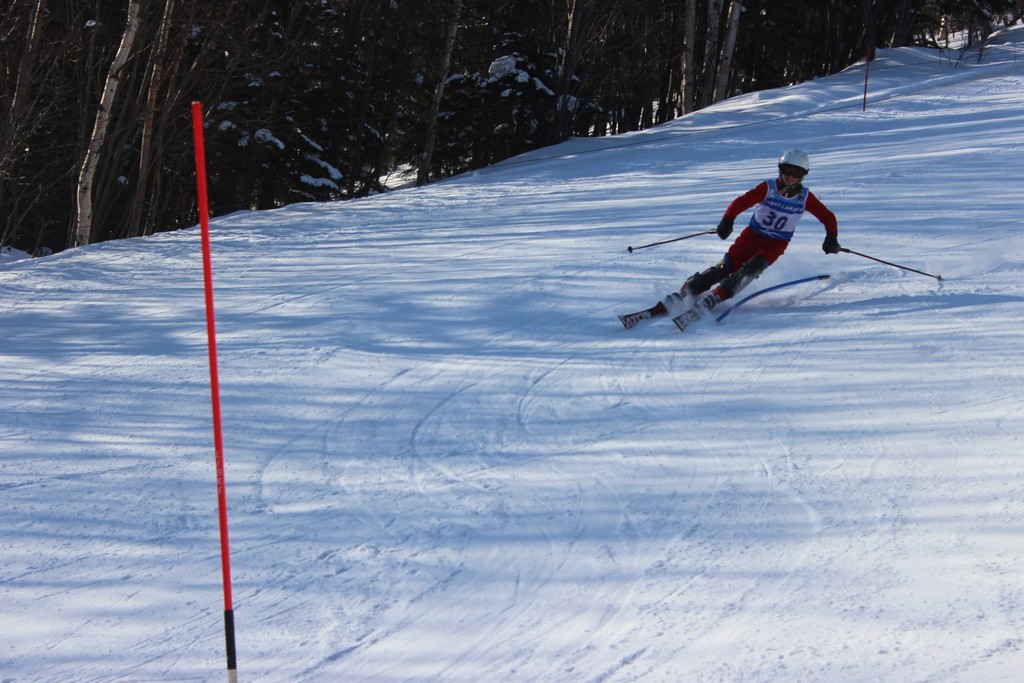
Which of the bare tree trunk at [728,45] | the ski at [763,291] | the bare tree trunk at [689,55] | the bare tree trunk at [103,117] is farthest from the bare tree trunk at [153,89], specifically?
the bare tree trunk at [689,55]

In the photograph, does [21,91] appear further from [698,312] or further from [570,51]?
[698,312]

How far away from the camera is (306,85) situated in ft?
74.6

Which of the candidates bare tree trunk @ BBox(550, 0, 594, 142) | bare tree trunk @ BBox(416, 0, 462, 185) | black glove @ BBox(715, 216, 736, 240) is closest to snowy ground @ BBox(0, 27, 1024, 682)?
black glove @ BBox(715, 216, 736, 240)

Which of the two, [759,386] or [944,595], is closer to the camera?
[944,595]

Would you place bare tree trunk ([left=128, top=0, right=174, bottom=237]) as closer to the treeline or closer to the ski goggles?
the treeline

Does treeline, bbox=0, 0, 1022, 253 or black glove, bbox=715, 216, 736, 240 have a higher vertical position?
treeline, bbox=0, 0, 1022, 253

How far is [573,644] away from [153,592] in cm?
191

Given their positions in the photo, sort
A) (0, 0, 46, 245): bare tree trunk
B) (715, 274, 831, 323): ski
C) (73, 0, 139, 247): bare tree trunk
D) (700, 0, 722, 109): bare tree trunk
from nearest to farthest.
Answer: (715, 274, 831, 323): ski < (73, 0, 139, 247): bare tree trunk < (0, 0, 46, 245): bare tree trunk < (700, 0, 722, 109): bare tree trunk

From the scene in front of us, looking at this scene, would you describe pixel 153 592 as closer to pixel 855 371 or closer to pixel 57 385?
pixel 57 385

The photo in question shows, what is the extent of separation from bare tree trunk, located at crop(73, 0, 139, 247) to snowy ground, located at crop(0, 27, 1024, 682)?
3526mm

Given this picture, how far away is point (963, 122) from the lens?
575 inches

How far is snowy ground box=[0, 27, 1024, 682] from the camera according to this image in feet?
11.4

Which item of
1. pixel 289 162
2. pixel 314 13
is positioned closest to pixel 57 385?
pixel 289 162

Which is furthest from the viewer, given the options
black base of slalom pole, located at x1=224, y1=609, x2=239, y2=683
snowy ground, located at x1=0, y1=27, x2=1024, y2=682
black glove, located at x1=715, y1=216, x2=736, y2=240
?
black glove, located at x1=715, y1=216, x2=736, y2=240
